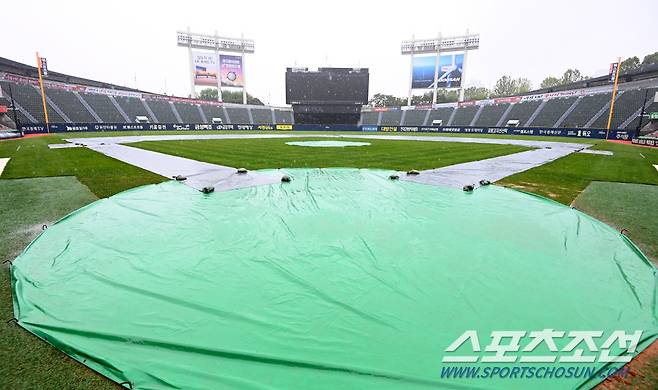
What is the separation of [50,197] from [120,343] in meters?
6.61

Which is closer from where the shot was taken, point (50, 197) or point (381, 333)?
point (381, 333)

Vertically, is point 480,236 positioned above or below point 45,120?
below

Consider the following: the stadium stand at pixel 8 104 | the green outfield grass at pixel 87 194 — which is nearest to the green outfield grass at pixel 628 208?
the green outfield grass at pixel 87 194

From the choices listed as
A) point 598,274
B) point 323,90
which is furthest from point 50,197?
point 323,90

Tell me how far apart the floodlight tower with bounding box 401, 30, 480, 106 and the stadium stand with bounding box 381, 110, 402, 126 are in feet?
16.9

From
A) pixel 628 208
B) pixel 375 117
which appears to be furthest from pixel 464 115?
pixel 628 208

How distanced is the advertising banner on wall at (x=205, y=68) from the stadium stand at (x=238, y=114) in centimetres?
523

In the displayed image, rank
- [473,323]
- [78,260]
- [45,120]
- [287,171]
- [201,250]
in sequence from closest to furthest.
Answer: [473,323], [78,260], [201,250], [287,171], [45,120]

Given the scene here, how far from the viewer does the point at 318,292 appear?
316 cm

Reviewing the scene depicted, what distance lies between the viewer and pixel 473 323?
2.71 meters

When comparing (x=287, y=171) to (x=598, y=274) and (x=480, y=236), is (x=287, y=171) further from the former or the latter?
(x=598, y=274)

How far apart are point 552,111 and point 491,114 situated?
778 cm

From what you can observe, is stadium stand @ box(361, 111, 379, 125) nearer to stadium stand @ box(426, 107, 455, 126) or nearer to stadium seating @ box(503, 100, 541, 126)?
stadium stand @ box(426, 107, 455, 126)

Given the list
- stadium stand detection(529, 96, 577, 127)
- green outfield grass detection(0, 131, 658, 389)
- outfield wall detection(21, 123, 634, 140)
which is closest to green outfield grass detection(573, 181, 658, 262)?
green outfield grass detection(0, 131, 658, 389)
